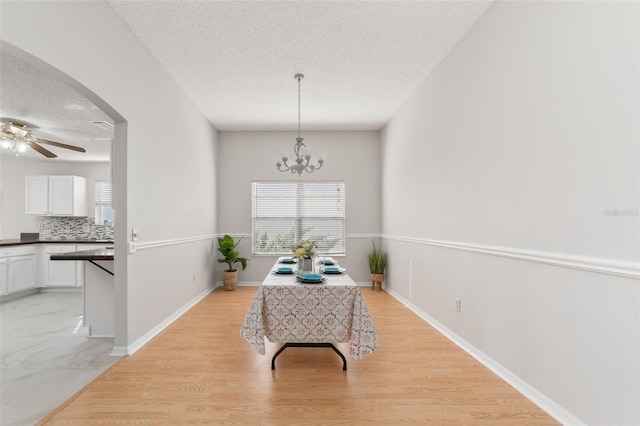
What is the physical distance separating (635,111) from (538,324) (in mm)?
1325

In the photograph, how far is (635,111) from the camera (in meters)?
1.47

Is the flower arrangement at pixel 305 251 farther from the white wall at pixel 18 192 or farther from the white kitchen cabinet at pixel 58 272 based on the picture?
the white wall at pixel 18 192

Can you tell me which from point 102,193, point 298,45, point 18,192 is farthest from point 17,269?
point 298,45

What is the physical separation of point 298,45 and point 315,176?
9.98ft

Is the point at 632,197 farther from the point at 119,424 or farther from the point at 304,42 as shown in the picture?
the point at 119,424

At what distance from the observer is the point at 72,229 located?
654 cm

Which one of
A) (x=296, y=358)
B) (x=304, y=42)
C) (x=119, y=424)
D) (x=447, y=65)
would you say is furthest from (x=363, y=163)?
(x=119, y=424)

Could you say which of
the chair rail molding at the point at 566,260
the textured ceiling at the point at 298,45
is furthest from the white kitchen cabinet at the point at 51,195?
the chair rail molding at the point at 566,260

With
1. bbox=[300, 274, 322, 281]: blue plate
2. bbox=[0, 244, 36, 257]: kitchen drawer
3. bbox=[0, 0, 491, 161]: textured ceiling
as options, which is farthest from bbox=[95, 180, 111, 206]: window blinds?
bbox=[300, 274, 322, 281]: blue plate

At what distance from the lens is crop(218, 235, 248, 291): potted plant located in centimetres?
546

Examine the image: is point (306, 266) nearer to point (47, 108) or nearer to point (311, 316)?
point (311, 316)

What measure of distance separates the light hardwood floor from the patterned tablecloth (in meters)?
0.27

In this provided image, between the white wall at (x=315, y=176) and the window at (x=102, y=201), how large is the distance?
2.67 m

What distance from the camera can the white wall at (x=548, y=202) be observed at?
1.54 m
